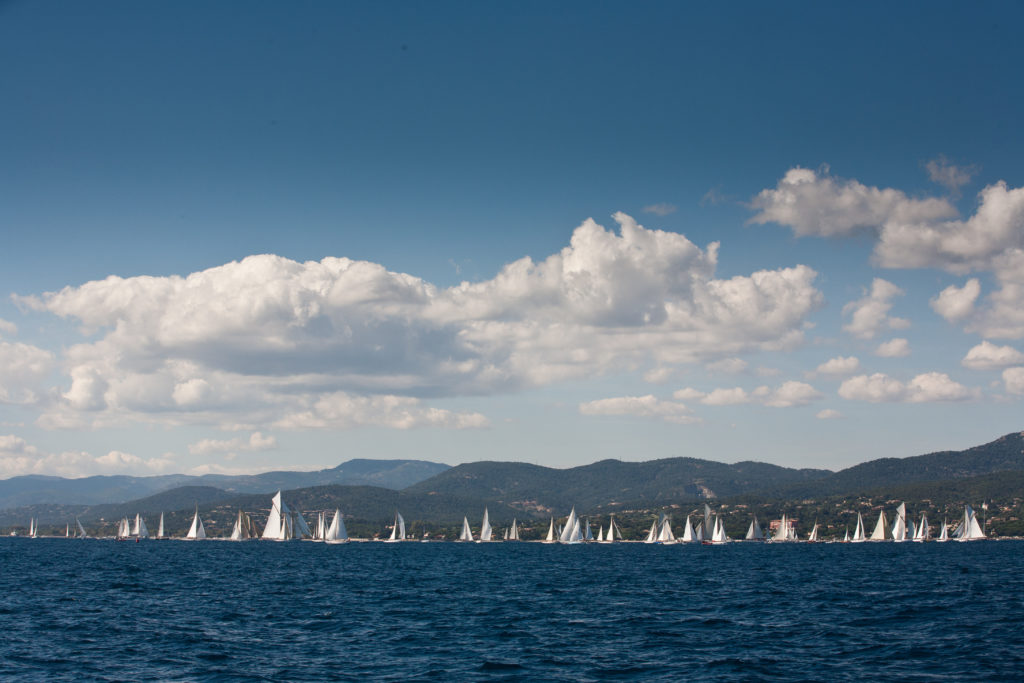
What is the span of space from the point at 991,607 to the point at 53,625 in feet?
251

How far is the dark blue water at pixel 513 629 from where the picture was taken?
144 feet

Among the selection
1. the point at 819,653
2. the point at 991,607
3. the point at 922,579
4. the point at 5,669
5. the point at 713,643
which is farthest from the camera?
the point at 922,579

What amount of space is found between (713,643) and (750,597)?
3126 centimetres

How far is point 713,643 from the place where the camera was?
5212 centimetres

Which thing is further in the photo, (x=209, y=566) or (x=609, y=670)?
(x=209, y=566)

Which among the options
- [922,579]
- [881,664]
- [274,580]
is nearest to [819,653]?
[881,664]

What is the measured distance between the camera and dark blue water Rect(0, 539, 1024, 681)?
144 feet

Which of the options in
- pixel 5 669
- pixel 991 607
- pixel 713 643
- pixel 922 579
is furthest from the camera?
pixel 922 579

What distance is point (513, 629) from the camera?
58562 millimetres

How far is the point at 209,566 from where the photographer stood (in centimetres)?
13575

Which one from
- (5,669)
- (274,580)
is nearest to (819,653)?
(5,669)

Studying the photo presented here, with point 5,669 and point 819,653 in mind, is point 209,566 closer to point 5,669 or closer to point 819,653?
point 5,669

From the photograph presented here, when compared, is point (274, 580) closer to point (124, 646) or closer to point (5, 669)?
point (124, 646)

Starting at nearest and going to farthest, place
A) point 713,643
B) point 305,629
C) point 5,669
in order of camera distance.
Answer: point 5,669 < point 713,643 < point 305,629
